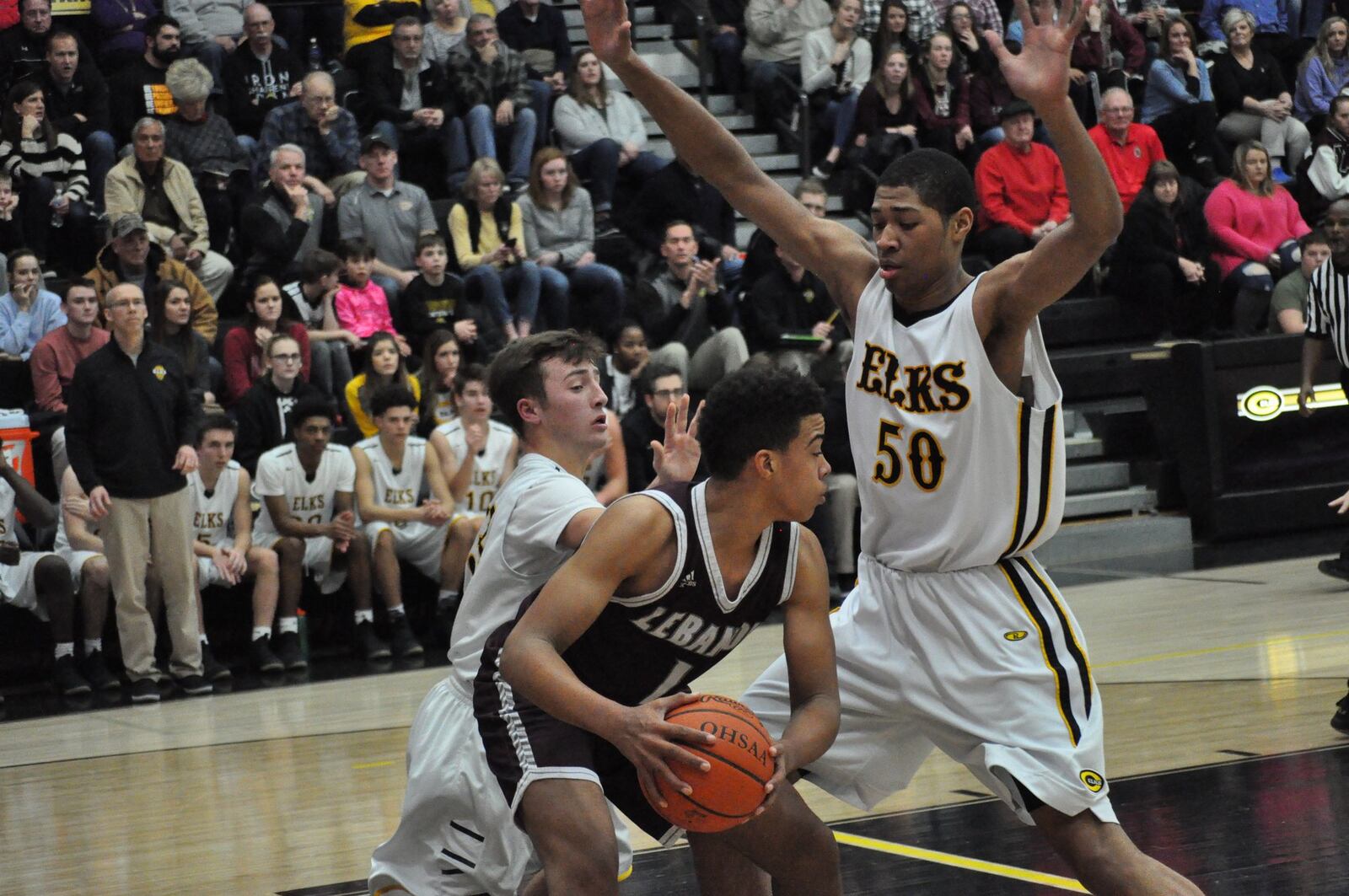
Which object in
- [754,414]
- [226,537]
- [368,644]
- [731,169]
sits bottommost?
[368,644]

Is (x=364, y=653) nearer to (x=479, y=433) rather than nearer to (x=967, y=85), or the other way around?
(x=479, y=433)

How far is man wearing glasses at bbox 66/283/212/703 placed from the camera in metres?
8.37

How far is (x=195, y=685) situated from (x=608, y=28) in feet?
17.7

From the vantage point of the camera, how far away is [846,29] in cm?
1357

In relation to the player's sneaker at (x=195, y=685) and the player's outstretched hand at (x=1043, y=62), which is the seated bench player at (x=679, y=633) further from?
the player's sneaker at (x=195, y=685)

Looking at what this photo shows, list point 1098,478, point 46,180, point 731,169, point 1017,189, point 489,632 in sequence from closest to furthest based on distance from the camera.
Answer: point 489,632, point 731,169, point 46,180, point 1098,478, point 1017,189

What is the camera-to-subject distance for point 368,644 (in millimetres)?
9195

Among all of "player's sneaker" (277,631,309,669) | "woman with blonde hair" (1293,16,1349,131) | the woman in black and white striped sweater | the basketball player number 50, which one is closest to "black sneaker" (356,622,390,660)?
"player's sneaker" (277,631,309,669)

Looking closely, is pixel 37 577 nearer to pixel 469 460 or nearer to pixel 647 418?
pixel 469 460

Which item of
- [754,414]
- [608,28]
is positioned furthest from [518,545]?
[608,28]

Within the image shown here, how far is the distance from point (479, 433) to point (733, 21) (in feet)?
21.8

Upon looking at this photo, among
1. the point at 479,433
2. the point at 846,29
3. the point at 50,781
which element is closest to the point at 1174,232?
the point at 846,29

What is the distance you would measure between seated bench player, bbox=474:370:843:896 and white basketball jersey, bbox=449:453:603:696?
202 millimetres

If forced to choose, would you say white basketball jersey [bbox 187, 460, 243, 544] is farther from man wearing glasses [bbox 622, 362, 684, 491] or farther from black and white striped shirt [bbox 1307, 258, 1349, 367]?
black and white striped shirt [bbox 1307, 258, 1349, 367]
